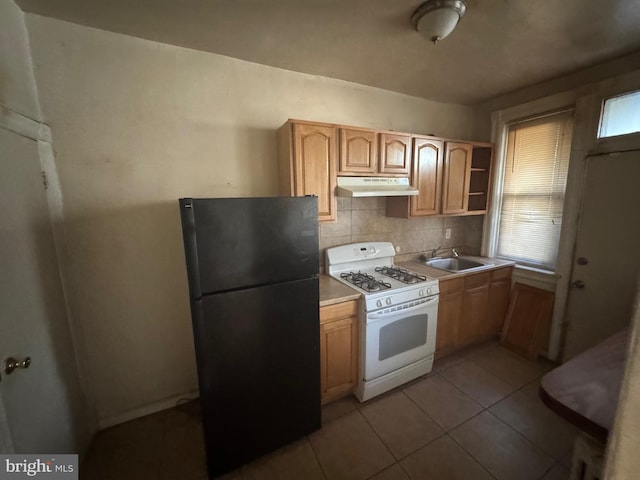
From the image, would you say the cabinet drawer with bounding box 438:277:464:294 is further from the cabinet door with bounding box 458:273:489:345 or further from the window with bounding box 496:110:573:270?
the window with bounding box 496:110:573:270

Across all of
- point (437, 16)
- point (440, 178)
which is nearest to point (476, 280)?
point (440, 178)

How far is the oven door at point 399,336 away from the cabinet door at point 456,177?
104 cm

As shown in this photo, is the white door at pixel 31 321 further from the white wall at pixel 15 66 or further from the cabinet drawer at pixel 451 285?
the cabinet drawer at pixel 451 285

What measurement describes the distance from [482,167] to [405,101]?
3.80 ft

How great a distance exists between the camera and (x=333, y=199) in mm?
2035

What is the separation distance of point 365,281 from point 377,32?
1743mm

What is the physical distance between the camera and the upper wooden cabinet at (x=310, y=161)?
1850mm

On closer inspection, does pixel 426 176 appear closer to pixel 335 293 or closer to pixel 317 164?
pixel 317 164

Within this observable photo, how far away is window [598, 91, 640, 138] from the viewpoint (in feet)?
6.35

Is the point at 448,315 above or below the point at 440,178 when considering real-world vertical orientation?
below

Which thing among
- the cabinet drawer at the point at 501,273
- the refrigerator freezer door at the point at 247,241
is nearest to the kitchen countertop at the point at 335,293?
the refrigerator freezer door at the point at 247,241

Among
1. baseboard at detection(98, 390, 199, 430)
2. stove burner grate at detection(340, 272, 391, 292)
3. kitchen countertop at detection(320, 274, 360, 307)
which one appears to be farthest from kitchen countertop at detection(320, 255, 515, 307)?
baseboard at detection(98, 390, 199, 430)

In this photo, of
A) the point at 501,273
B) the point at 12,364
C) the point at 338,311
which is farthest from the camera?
the point at 501,273

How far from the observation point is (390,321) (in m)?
1.97
